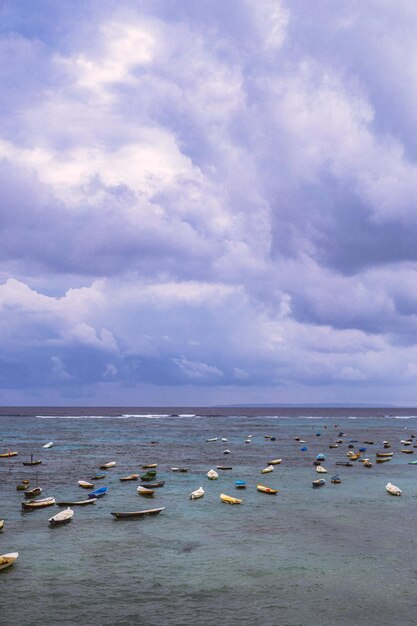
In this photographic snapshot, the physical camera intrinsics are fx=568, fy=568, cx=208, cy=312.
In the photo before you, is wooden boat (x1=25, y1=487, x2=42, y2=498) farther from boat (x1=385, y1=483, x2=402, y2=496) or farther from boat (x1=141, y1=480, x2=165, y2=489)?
boat (x1=385, y1=483, x2=402, y2=496)

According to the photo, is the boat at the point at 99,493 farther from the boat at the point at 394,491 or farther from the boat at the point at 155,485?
the boat at the point at 394,491

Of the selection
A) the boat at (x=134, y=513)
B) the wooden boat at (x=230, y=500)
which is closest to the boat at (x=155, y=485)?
the wooden boat at (x=230, y=500)

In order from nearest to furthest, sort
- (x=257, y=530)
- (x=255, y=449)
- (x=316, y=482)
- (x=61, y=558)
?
(x=61, y=558) < (x=257, y=530) < (x=316, y=482) < (x=255, y=449)

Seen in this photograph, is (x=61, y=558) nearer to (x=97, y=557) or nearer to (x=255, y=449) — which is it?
(x=97, y=557)

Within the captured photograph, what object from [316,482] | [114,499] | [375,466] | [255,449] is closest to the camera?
[114,499]

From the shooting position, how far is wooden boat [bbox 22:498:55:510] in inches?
1629

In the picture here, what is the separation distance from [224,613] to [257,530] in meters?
13.6

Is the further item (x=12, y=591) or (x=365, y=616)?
(x=12, y=591)

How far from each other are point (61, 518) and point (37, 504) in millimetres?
5531

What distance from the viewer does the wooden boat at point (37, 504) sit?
41.4m

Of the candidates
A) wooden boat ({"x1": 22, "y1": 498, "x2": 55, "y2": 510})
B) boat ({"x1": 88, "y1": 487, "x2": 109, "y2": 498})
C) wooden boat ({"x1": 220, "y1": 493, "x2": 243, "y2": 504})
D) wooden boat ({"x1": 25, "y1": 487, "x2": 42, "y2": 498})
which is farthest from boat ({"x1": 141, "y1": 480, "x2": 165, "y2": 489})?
wooden boat ({"x1": 22, "y1": 498, "x2": 55, "y2": 510})

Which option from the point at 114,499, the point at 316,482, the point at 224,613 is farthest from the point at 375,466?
the point at 224,613

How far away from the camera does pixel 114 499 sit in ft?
153

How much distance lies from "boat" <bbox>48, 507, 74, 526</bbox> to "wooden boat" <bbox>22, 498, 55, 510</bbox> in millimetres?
4122
